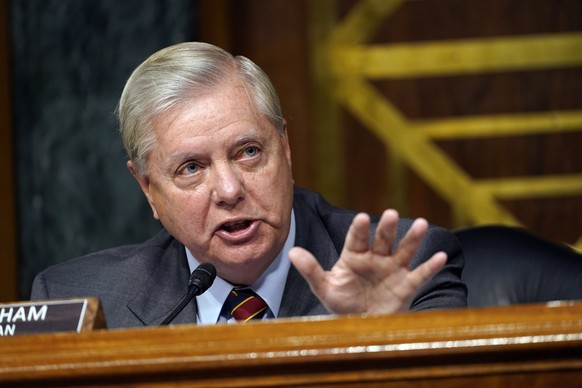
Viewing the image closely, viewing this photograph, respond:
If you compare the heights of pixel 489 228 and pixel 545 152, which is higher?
pixel 489 228

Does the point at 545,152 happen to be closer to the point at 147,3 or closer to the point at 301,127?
the point at 301,127

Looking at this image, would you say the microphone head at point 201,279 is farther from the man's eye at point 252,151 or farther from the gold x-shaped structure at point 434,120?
the gold x-shaped structure at point 434,120

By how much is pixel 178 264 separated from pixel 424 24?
2.03 meters

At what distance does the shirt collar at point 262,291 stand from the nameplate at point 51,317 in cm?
61

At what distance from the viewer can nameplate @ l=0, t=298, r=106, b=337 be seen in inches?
57.2

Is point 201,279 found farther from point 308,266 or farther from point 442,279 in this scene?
point 442,279

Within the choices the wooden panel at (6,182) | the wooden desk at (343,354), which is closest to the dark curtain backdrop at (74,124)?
the wooden panel at (6,182)

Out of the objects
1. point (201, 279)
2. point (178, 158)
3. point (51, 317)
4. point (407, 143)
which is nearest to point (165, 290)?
point (178, 158)

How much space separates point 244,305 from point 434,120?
2.10 metres

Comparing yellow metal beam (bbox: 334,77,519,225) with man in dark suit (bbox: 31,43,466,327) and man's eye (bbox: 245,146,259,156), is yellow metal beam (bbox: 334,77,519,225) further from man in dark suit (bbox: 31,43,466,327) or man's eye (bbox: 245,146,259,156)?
man's eye (bbox: 245,146,259,156)

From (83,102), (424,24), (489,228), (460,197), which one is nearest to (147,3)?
(83,102)

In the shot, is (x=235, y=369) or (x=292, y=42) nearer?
(x=235, y=369)

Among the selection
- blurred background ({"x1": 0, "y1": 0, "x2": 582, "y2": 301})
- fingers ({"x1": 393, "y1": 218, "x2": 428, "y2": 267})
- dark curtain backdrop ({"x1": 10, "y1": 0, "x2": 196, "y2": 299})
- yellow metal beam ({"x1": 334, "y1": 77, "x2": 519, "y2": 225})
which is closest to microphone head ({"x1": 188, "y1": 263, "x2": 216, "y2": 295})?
fingers ({"x1": 393, "y1": 218, "x2": 428, "y2": 267})

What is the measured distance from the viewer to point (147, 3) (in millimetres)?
3592
